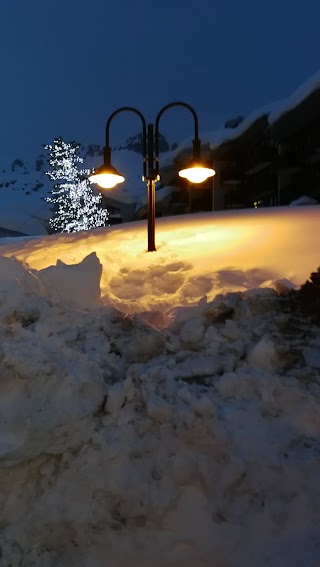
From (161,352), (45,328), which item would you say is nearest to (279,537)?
(161,352)

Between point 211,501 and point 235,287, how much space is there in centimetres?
247

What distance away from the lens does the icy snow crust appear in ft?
8.39

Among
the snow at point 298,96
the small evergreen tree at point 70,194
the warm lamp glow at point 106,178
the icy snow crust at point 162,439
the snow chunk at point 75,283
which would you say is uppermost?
the snow at point 298,96

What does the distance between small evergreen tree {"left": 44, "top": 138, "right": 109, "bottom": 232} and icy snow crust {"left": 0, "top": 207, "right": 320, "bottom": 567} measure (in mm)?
30583

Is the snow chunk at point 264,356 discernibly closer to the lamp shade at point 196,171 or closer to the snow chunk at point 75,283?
the snow chunk at point 75,283

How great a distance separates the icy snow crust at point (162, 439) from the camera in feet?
8.39

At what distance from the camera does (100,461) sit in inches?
112

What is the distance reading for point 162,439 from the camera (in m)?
2.94

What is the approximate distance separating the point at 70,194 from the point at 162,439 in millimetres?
32609

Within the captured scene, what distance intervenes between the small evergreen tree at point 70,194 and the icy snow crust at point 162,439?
30.6m

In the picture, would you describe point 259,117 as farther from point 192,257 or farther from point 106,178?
point 192,257

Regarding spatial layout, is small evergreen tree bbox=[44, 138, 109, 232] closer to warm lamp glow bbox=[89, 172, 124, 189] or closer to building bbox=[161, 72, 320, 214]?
building bbox=[161, 72, 320, 214]

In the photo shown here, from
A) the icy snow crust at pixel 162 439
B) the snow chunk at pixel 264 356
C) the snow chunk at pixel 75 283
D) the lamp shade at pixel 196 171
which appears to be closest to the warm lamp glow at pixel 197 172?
the lamp shade at pixel 196 171

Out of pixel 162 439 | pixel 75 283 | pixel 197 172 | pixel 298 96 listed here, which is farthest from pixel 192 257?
pixel 298 96
